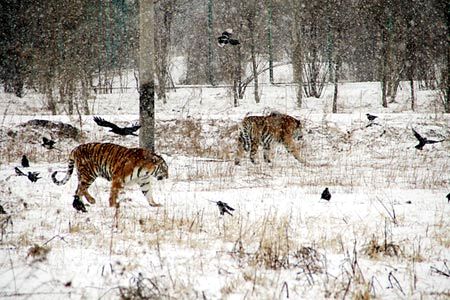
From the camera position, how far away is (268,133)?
11.7m

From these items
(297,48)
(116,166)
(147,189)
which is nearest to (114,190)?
(116,166)

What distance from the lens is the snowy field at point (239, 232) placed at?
11.4ft

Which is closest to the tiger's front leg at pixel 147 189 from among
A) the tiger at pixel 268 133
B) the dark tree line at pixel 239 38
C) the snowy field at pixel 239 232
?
the snowy field at pixel 239 232

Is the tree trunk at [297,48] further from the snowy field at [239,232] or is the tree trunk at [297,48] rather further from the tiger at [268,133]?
the tiger at [268,133]

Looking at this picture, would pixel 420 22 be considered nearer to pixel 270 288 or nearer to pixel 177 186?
pixel 177 186

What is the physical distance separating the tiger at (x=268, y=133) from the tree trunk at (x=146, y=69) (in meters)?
2.69

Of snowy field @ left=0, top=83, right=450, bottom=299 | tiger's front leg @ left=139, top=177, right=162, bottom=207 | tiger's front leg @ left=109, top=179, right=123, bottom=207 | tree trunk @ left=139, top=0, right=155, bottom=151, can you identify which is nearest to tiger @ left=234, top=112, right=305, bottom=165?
snowy field @ left=0, top=83, right=450, bottom=299

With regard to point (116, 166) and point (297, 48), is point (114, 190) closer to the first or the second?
A: point (116, 166)

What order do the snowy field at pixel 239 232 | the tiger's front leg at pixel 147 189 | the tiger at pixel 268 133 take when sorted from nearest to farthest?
1. the snowy field at pixel 239 232
2. the tiger's front leg at pixel 147 189
3. the tiger at pixel 268 133

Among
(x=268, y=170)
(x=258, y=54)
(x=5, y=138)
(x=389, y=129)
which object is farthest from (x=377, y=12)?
(x=5, y=138)

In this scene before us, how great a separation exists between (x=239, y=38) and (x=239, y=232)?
2113 cm

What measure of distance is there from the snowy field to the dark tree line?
9710mm

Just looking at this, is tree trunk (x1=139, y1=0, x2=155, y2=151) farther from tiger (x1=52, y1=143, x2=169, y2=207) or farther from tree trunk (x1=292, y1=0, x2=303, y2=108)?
tree trunk (x1=292, y1=0, x2=303, y2=108)

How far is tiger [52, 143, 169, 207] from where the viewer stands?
6.22 meters
